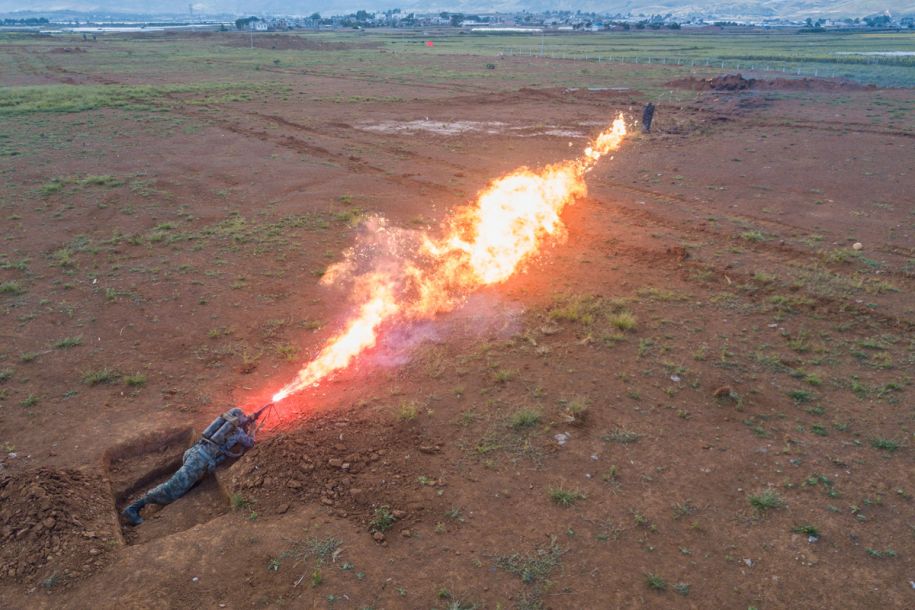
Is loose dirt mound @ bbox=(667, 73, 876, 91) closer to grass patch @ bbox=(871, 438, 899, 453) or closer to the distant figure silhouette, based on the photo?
the distant figure silhouette

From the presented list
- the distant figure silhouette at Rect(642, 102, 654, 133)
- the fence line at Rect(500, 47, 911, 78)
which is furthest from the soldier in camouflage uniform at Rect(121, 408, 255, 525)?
the fence line at Rect(500, 47, 911, 78)

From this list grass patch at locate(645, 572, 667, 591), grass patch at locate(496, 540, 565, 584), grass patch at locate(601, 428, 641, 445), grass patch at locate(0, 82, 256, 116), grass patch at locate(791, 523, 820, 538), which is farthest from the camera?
grass patch at locate(0, 82, 256, 116)

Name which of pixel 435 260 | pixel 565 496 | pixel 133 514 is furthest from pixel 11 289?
pixel 565 496

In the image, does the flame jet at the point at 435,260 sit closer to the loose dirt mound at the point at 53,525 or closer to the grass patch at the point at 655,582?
the loose dirt mound at the point at 53,525

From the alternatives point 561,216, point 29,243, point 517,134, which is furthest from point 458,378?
point 517,134

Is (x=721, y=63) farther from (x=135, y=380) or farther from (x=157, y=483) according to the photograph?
(x=157, y=483)

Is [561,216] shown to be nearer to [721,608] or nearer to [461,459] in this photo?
[461,459]
